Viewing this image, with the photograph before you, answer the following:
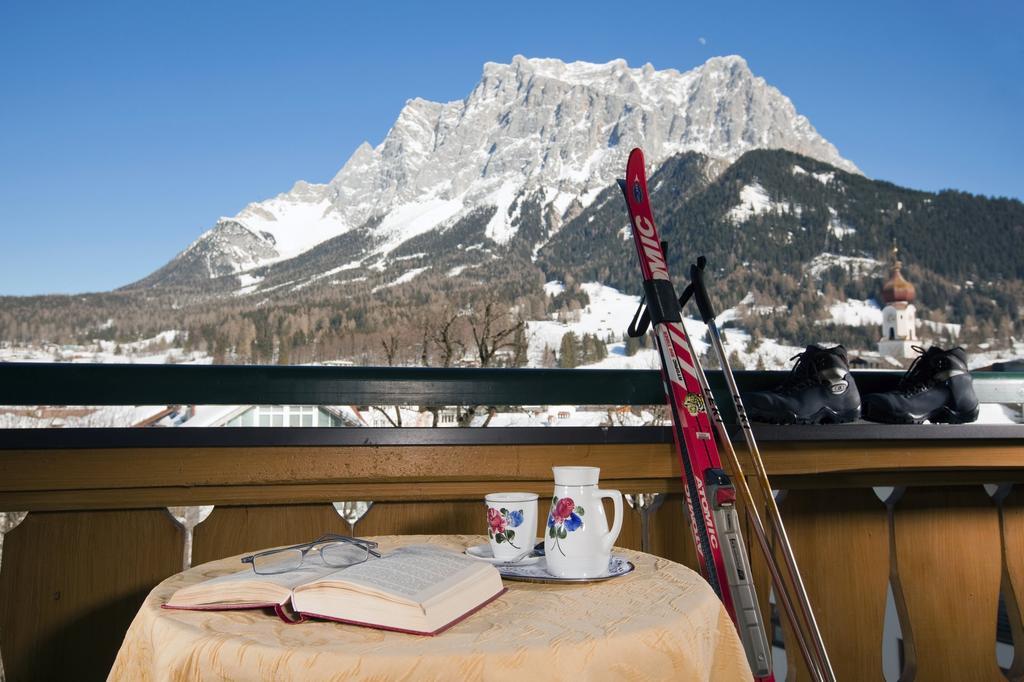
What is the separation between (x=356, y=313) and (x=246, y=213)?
827 inches

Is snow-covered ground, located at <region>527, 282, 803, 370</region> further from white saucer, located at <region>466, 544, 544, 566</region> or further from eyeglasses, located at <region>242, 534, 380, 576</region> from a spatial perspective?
eyeglasses, located at <region>242, 534, 380, 576</region>

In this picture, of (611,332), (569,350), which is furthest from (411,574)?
(611,332)

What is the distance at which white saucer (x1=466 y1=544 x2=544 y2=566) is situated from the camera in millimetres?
888

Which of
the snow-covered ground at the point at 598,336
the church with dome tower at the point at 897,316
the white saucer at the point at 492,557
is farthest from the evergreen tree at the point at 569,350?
the white saucer at the point at 492,557

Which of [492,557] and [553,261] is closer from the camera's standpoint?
[492,557]

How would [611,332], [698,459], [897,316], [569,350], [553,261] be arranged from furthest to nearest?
[553,261] < [611,332] < [569,350] < [897,316] < [698,459]

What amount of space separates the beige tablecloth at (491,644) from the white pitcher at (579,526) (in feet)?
0.12

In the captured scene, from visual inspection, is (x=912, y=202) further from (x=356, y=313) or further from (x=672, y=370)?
(x=672, y=370)

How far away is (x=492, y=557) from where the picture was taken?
2.98 ft

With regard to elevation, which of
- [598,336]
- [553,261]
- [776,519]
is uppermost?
[553,261]

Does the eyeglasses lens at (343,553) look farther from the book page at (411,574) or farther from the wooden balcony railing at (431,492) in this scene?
the wooden balcony railing at (431,492)

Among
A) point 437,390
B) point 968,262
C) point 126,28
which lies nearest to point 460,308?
point 968,262

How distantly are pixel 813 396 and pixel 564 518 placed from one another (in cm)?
83

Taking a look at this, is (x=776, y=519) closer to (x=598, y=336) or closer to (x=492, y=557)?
(x=492, y=557)
